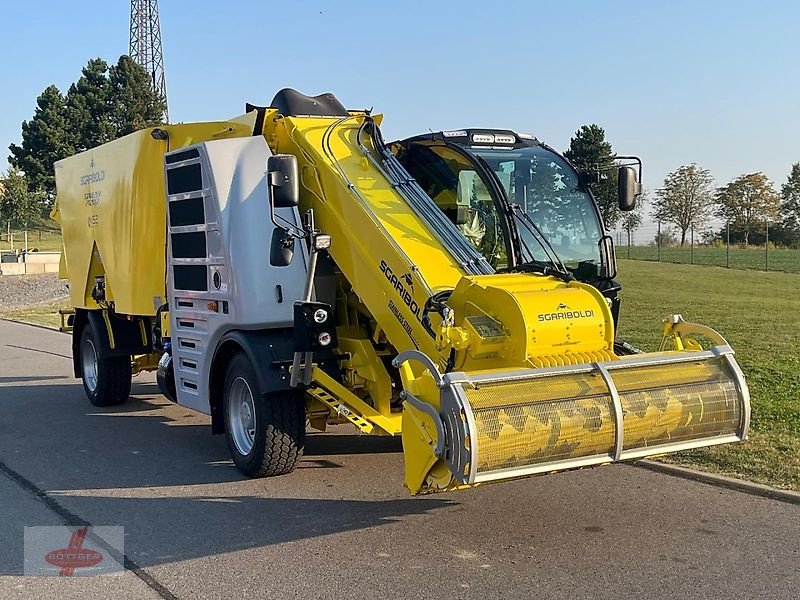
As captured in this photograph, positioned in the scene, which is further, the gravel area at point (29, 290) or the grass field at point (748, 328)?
the gravel area at point (29, 290)

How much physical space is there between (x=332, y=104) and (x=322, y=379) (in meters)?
2.79

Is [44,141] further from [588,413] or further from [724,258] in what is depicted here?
[588,413]

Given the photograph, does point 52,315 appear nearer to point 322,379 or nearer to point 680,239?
point 322,379

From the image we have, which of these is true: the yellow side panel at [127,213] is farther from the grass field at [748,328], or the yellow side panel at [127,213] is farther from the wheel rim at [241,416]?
the grass field at [748,328]

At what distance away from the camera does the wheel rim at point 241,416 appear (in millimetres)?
6980

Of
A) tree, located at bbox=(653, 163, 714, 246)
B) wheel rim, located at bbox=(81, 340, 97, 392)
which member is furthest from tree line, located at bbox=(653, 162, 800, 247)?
wheel rim, located at bbox=(81, 340, 97, 392)

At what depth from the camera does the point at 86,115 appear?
65.7m

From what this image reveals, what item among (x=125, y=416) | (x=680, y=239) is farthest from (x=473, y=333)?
(x=680, y=239)

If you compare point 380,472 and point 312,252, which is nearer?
point 312,252

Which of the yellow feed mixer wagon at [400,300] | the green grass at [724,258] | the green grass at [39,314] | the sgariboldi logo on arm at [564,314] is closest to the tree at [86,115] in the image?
the green grass at [724,258]

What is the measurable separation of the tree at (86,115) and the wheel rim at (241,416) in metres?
60.6

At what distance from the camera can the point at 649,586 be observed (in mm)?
4641

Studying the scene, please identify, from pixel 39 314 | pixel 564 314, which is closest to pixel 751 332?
pixel 564 314

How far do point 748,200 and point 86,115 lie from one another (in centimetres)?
5179
